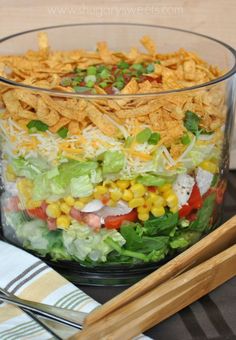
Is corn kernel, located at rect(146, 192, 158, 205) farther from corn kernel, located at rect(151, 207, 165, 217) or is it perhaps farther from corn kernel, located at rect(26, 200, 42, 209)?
corn kernel, located at rect(26, 200, 42, 209)

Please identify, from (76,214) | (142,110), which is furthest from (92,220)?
(142,110)

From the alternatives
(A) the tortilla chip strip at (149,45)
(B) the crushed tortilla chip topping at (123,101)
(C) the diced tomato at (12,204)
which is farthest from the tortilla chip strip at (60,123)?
(A) the tortilla chip strip at (149,45)

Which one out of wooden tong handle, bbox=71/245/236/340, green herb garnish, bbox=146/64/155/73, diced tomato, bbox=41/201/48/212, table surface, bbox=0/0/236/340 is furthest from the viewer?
table surface, bbox=0/0/236/340

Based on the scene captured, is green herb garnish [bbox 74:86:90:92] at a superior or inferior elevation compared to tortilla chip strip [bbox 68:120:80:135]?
superior

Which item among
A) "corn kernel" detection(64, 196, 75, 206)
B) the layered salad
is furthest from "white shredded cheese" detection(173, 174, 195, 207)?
"corn kernel" detection(64, 196, 75, 206)

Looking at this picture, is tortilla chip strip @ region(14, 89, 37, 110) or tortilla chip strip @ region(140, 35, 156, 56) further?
tortilla chip strip @ region(140, 35, 156, 56)

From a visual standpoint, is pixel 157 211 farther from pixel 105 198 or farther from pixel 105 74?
pixel 105 74

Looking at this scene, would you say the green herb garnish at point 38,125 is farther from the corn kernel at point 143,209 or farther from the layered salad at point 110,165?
the corn kernel at point 143,209

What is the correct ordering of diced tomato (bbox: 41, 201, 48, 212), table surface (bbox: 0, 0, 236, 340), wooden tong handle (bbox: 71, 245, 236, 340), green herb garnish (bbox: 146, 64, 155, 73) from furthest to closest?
table surface (bbox: 0, 0, 236, 340)
green herb garnish (bbox: 146, 64, 155, 73)
diced tomato (bbox: 41, 201, 48, 212)
wooden tong handle (bbox: 71, 245, 236, 340)
